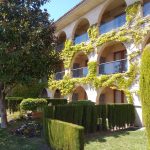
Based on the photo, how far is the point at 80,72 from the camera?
27.8 metres

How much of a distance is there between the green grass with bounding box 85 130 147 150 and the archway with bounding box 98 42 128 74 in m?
7.15

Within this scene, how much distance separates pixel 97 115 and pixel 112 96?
9.90 metres

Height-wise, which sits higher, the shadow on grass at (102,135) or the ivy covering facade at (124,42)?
the ivy covering facade at (124,42)

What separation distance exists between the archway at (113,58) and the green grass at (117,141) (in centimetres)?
715

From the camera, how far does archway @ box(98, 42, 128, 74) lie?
21.9m

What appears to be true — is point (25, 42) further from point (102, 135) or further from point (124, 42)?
point (124, 42)

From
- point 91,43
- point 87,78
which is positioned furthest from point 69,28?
point 87,78

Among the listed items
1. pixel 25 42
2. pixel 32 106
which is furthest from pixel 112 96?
pixel 25 42

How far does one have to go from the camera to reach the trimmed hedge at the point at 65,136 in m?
9.73

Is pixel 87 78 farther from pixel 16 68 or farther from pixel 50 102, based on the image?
pixel 16 68

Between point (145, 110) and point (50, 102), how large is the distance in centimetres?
1807

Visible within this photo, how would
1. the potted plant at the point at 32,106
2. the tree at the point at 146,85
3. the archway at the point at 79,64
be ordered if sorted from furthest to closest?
the archway at the point at 79,64 → the potted plant at the point at 32,106 → the tree at the point at 146,85

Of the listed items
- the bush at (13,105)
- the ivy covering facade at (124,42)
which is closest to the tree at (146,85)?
the ivy covering facade at (124,42)

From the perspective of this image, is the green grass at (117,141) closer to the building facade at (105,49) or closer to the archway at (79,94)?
the building facade at (105,49)
